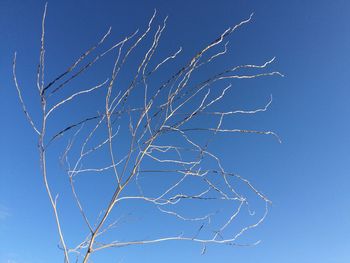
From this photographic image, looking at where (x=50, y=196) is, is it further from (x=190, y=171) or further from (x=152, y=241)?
(x=190, y=171)

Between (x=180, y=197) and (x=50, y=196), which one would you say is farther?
(x=180, y=197)

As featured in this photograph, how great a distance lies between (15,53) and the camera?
1421 millimetres

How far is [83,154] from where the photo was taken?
5.67 ft

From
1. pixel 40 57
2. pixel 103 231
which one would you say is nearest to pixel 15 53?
pixel 40 57

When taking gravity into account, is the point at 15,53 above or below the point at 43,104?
above

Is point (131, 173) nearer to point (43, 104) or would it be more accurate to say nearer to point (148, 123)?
point (148, 123)

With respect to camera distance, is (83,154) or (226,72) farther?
(83,154)

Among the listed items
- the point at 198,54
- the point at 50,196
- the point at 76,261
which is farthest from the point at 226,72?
the point at 76,261

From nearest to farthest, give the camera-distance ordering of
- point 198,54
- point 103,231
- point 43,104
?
point 43,104 → point 198,54 → point 103,231

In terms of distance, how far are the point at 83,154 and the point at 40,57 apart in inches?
20.6

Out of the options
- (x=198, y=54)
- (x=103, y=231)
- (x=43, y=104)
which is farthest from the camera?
(x=103, y=231)

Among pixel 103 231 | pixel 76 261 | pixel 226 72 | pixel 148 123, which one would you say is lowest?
pixel 76 261

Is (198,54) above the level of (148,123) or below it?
above

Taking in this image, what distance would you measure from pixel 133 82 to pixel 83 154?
43cm
